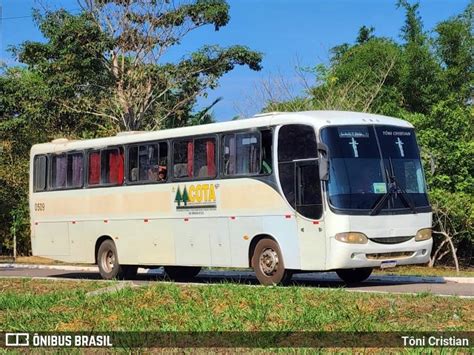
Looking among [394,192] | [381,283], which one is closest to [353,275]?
[381,283]

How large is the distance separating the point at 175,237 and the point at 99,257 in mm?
3158

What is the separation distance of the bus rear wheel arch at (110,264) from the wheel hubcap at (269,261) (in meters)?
5.24

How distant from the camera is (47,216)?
72.6 ft

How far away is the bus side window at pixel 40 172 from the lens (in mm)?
22312

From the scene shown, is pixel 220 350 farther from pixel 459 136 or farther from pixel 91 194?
pixel 459 136

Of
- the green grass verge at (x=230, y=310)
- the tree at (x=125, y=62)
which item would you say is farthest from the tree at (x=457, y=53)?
the green grass verge at (x=230, y=310)

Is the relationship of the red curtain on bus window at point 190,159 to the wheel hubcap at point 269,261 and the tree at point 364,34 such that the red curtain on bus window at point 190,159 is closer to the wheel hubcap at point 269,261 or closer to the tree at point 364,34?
the wheel hubcap at point 269,261

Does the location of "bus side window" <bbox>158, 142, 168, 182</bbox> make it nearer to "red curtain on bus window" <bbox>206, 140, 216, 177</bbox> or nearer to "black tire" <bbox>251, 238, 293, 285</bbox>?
"red curtain on bus window" <bbox>206, 140, 216, 177</bbox>

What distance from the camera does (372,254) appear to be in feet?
49.5

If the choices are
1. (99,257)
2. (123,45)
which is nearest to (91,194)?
(99,257)

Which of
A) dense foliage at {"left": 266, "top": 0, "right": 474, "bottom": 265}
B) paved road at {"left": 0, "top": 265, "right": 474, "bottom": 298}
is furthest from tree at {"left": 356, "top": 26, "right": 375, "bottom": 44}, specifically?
paved road at {"left": 0, "top": 265, "right": 474, "bottom": 298}

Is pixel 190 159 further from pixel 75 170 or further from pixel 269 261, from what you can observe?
pixel 75 170

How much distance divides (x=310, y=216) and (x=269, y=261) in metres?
1.46

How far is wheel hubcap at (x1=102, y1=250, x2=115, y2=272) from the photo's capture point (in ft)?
67.6
